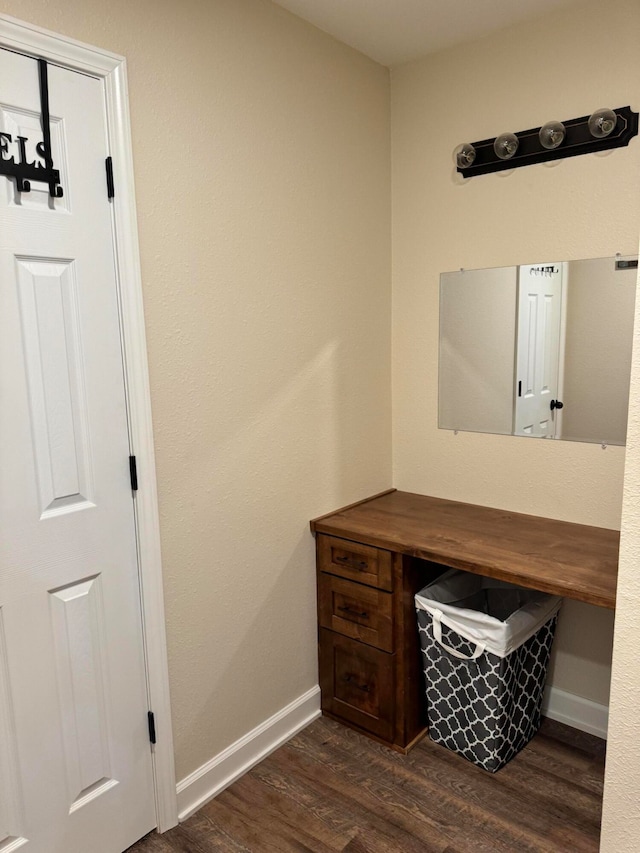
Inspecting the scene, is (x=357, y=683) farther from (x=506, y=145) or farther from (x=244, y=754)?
(x=506, y=145)

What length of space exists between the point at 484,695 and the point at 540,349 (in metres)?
1.23

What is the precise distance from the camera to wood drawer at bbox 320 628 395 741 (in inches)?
90.9

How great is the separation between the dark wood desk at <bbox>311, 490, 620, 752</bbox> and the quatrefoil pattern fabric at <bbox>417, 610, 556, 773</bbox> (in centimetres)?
8

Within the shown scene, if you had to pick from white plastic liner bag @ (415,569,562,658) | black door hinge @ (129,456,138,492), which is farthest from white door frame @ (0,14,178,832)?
white plastic liner bag @ (415,569,562,658)

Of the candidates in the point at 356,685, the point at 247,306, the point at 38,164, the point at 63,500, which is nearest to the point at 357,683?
the point at 356,685

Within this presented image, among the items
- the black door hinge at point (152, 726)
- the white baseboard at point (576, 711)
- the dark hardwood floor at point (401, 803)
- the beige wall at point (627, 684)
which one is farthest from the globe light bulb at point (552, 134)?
the black door hinge at point (152, 726)

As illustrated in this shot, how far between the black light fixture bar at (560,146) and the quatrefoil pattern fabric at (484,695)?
5.37 ft

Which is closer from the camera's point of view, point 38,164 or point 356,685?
point 38,164

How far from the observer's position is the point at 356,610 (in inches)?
92.7

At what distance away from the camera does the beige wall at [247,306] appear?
1.83 meters

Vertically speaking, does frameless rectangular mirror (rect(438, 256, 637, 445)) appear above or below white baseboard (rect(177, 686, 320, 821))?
above

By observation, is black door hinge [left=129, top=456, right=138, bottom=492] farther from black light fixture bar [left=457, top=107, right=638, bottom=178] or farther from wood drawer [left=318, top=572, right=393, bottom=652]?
black light fixture bar [left=457, top=107, right=638, bottom=178]

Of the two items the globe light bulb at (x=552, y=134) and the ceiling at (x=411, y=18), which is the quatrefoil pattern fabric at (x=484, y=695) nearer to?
the globe light bulb at (x=552, y=134)

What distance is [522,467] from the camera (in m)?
2.45
